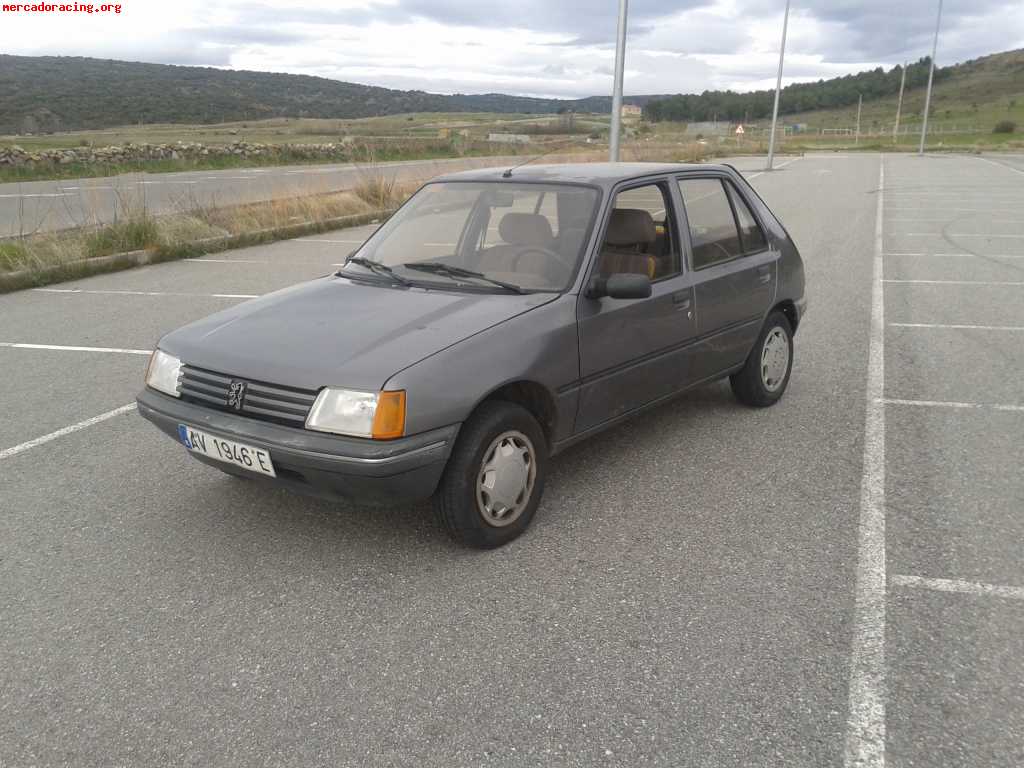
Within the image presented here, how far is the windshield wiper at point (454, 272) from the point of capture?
4062mm

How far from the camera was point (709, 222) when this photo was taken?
4988 mm

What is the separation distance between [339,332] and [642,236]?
5.82ft

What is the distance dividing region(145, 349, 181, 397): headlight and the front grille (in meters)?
0.05

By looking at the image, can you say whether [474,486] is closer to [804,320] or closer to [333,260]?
[804,320]

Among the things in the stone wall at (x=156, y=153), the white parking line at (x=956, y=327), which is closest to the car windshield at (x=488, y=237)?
the white parking line at (x=956, y=327)

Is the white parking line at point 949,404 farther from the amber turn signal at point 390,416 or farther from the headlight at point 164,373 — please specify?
the headlight at point 164,373

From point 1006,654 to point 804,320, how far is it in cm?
556

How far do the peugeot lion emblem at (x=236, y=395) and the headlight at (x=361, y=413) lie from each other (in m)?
0.38

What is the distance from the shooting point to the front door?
13.3 ft

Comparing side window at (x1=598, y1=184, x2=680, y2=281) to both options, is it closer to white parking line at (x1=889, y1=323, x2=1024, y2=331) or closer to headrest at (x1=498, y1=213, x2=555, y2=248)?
headrest at (x1=498, y1=213, x2=555, y2=248)

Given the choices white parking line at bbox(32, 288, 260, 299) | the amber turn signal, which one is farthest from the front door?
white parking line at bbox(32, 288, 260, 299)

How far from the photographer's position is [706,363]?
490 centimetres

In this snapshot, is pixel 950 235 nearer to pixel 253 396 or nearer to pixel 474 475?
pixel 474 475

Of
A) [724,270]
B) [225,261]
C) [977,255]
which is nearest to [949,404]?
[724,270]
